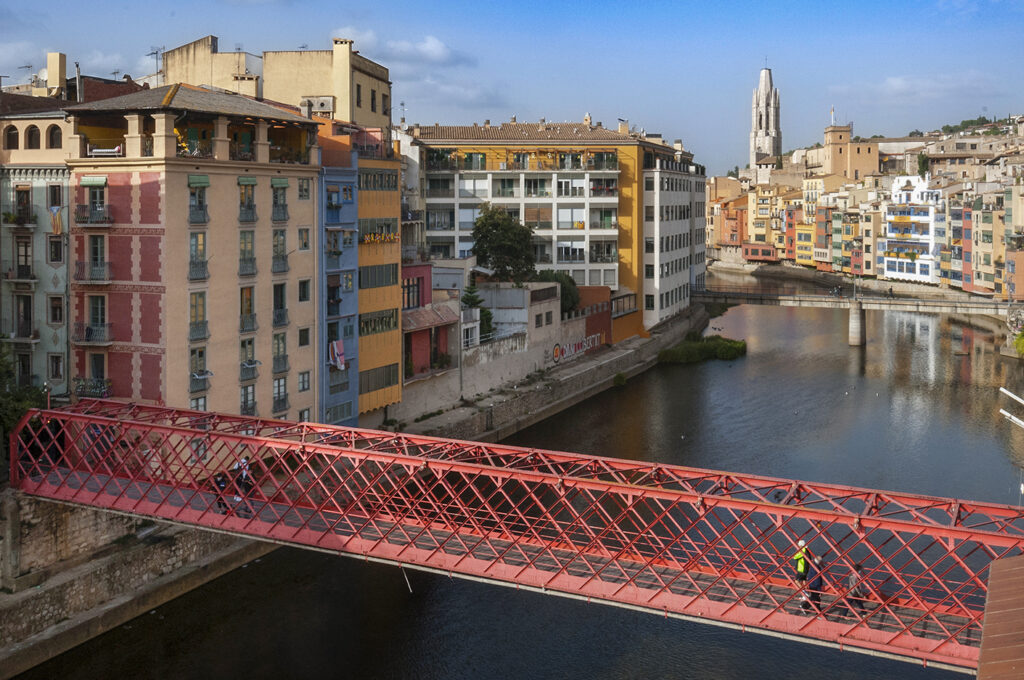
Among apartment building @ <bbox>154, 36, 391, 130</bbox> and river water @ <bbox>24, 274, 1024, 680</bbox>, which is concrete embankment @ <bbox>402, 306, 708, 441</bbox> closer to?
river water @ <bbox>24, 274, 1024, 680</bbox>

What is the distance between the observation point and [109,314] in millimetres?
25406

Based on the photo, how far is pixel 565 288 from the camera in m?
47.9

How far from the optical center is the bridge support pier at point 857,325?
58000 millimetres

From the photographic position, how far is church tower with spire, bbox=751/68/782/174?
175000 mm

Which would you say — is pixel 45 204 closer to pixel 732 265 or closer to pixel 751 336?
pixel 751 336

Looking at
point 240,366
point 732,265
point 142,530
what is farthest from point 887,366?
point 732,265

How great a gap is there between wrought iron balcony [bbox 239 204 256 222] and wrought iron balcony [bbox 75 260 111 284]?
307 centimetres

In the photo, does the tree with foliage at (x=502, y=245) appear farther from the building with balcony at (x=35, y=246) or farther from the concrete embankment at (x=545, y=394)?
the building with balcony at (x=35, y=246)

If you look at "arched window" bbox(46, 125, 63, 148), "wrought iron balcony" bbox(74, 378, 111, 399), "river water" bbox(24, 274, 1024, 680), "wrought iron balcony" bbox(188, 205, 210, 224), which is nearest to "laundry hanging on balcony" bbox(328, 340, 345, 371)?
"wrought iron balcony" bbox(188, 205, 210, 224)

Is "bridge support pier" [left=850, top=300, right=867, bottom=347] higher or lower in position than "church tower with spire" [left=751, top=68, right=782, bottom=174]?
lower

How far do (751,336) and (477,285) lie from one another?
75.5 ft

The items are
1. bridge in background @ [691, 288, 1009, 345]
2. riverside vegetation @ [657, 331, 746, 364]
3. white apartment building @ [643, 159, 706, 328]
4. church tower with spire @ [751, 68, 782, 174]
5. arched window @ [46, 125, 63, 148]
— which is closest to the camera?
arched window @ [46, 125, 63, 148]

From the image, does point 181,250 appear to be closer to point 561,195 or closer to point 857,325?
point 561,195

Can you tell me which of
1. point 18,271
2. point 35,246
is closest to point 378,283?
point 35,246
